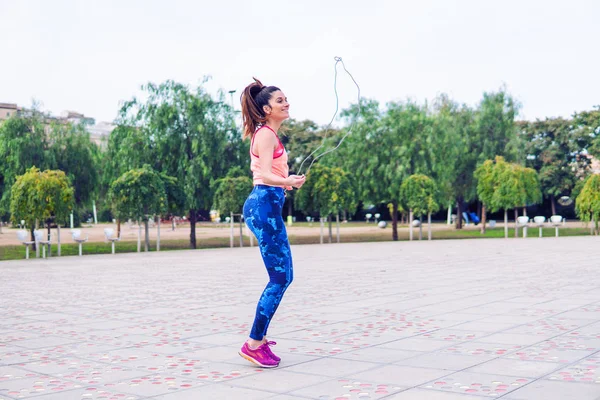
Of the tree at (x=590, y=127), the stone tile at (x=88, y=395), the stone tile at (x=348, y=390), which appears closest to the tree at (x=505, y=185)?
the tree at (x=590, y=127)

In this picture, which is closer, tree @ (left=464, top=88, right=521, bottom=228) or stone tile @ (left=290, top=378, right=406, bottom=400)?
stone tile @ (left=290, top=378, right=406, bottom=400)

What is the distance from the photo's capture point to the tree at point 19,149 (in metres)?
26.6

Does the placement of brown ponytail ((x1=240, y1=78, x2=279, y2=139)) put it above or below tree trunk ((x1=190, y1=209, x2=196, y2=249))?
above

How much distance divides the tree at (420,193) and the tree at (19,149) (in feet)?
50.0

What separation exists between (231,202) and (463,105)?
62.8 feet

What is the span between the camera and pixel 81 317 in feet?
26.6

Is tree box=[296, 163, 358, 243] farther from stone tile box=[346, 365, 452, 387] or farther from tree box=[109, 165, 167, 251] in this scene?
stone tile box=[346, 365, 452, 387]

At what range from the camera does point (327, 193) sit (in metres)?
30.2

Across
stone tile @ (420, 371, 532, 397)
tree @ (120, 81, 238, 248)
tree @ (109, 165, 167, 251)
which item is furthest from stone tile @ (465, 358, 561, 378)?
tree @ (120, 81, 238, 248)

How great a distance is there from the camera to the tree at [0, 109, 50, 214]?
26594 millimetres

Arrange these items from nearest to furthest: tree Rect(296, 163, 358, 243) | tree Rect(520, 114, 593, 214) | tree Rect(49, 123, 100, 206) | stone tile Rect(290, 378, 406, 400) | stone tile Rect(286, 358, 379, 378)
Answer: stone tile Rect(290, 378, 406, 400) → stone tile Rect(286, 358, 379, 378) → tree Rect(49, 123, 100, 206) → tree Rect(296, 163, 358, 243) → tree Rect(520, 114, 593, 214)

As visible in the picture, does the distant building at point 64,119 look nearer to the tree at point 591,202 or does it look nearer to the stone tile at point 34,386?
the tree at point 591,202

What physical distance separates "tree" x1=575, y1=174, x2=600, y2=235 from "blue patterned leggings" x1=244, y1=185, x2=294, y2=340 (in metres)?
31.5

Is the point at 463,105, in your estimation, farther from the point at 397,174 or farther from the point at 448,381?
the point at 448,381
